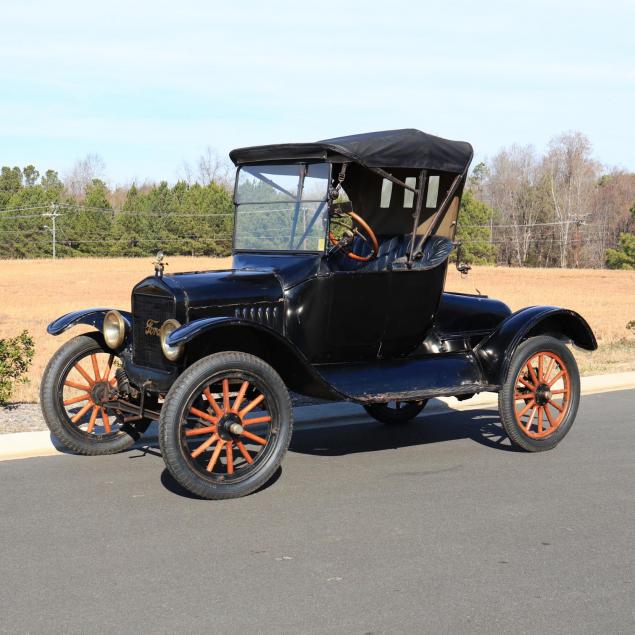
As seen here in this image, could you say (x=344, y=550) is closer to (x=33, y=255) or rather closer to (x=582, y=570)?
(x=582, y=570)

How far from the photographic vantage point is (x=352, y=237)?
7316mm

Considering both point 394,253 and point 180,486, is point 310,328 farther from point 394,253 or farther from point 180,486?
point 180,486

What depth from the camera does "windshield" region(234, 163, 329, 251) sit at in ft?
24.0

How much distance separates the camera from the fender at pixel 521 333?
7.67 metres

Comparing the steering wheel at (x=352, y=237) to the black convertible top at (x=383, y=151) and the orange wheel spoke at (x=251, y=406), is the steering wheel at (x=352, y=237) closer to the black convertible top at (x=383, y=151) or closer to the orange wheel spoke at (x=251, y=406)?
the black convertible top at (x=383, y=151)

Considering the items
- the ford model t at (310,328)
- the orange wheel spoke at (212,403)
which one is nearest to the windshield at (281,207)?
Answer: the ford model t at (310,328)

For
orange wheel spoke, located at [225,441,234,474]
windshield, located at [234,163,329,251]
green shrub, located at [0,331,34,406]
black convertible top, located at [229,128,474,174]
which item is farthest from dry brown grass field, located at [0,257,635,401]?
orange wheel spoke, located at [225,441,234,474]

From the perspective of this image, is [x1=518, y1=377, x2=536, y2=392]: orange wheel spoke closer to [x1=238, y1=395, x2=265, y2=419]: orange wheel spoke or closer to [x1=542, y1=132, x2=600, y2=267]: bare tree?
[x1=238, y1=395, x2=265, y2=419]: orange wheel spoke

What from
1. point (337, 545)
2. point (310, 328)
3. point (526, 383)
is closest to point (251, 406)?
point (310, 328)

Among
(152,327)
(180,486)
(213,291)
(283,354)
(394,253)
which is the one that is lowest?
(180,486)

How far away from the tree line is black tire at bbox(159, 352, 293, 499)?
69.8 m

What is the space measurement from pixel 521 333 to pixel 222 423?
285cm

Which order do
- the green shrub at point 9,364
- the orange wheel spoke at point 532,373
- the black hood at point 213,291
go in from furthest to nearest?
the green shrub at point 9,364 → the orange wheel spoke at point 532,373 → the black hood at point 213,291

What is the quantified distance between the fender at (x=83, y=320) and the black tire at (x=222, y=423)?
4.40 feet
